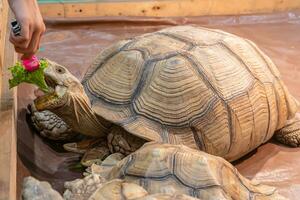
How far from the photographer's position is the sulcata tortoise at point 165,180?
7.06ft

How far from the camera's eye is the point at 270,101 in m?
2.88

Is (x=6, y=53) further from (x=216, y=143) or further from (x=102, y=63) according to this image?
(x=216, y=143)

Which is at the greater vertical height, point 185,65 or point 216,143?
point 185,65

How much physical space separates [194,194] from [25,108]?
132cm

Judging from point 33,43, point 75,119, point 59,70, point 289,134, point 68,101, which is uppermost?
point 33,43

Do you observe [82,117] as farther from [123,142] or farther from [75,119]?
[123,142]

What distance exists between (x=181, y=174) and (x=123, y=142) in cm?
58

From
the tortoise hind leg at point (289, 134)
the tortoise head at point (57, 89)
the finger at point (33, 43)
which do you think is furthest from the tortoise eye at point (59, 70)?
the tortoise hind leg at point (289, 134)

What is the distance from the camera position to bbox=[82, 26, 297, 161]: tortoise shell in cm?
266

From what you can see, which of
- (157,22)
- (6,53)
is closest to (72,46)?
(157,22)

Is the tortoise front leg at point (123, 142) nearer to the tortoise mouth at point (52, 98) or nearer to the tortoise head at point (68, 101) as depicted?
the tortoise head at point (68, 101)

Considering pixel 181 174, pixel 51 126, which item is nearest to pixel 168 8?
pixel 51 126

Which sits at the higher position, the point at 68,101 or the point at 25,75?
the point at 25,75

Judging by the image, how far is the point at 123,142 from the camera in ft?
8.96
